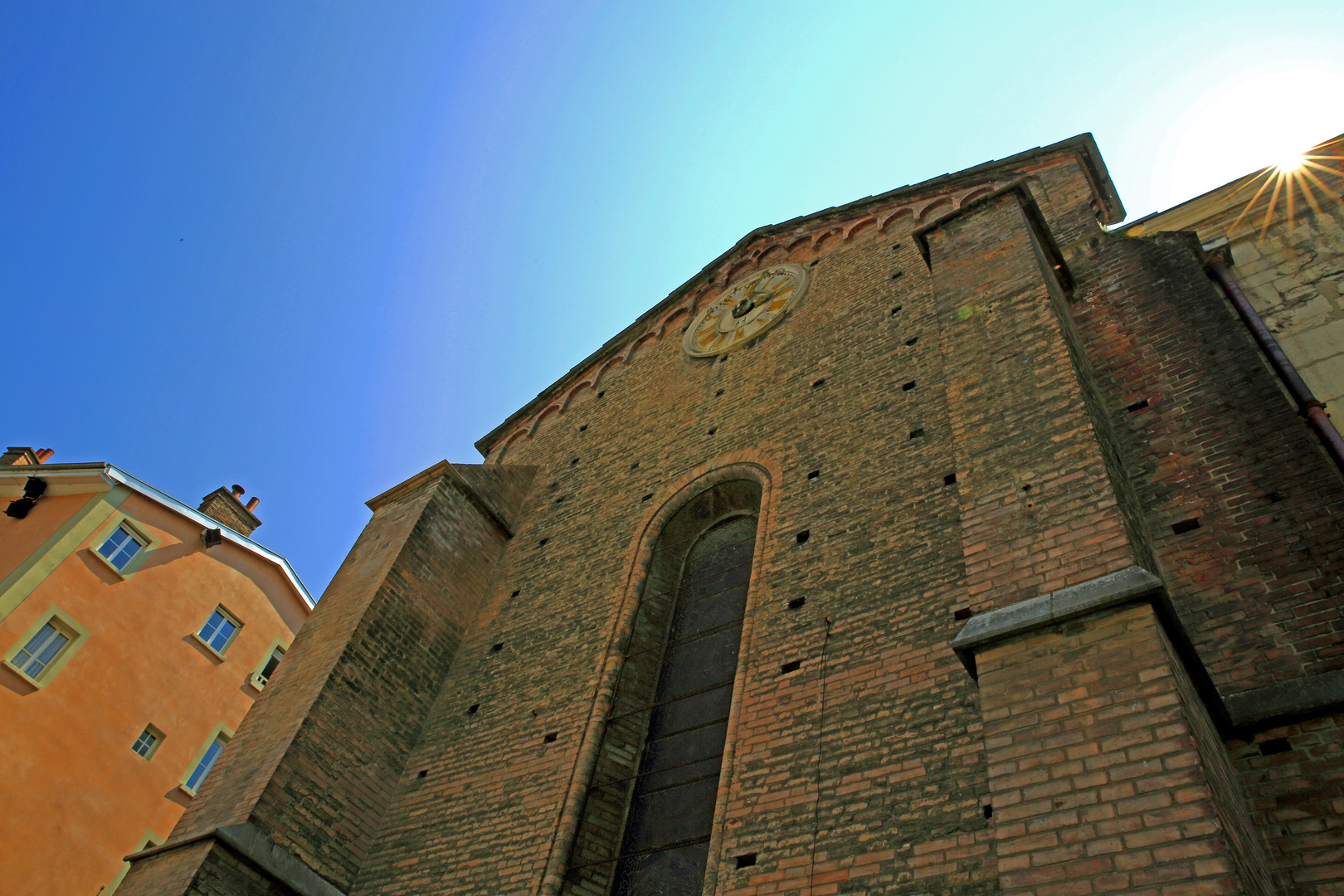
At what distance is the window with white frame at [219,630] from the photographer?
14508 millimetres

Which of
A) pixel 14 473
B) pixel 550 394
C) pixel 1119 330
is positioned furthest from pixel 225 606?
pixel 1119 330

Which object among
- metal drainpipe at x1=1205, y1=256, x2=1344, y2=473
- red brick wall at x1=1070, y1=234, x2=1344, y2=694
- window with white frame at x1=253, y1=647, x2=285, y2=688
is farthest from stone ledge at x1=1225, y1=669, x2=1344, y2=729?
window with white frame at x1=253, y1=647, x2=285, y2=688

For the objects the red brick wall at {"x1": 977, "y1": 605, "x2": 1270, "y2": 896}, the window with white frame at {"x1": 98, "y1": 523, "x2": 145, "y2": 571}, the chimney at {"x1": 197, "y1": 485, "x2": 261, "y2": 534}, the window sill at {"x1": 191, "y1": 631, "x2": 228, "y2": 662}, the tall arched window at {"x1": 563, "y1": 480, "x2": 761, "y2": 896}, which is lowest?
the red brick wall at {"x1": 977, "y1": 605, "x2": 1270, "y2": 896}

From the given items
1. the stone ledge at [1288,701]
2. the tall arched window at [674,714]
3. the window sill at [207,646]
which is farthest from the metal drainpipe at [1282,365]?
the window sill at [207,646]

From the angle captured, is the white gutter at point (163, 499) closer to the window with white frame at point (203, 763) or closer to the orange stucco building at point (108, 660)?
the orange stucco building at point (108, 660)

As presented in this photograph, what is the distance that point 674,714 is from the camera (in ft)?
23.2

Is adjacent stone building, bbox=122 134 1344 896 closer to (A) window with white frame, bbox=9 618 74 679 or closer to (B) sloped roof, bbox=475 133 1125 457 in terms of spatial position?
(B) sloped roof, bbox=475 133 1125 457

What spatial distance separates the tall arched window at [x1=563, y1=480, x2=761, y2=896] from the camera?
6.11 meters

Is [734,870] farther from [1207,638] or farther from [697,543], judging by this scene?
[697,543]

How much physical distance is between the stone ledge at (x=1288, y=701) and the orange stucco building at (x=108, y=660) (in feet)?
42.0

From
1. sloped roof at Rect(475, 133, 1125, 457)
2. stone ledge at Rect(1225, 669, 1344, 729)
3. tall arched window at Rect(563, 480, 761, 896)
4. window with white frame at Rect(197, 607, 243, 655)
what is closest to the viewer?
stone ledge at Rect(1225, 669, 1344, 729)

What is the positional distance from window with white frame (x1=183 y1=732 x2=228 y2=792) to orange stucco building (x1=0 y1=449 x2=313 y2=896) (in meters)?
0.03

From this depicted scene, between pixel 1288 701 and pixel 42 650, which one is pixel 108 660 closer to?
pixel 42 650

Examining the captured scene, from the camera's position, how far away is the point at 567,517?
10.1 metres
